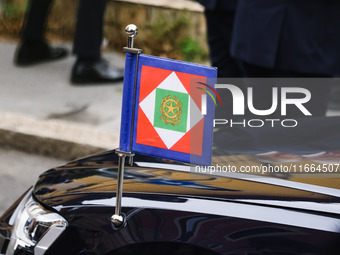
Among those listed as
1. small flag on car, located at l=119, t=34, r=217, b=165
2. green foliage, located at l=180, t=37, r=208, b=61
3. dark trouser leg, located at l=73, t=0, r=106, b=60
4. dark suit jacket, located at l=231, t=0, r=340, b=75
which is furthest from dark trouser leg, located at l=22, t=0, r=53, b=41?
small flag on car, located at l=119, t=34, r=217, b=165

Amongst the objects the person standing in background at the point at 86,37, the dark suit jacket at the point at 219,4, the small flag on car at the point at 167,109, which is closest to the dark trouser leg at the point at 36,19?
the person standing in background at the point at 86,37

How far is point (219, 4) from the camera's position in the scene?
13.5 feet

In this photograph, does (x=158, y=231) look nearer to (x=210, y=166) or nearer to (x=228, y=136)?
(x=210, y=166)

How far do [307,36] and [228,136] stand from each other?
1.32 meters

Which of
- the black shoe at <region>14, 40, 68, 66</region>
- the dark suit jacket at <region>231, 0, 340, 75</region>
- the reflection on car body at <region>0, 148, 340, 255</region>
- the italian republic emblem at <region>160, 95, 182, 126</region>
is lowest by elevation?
the reflection on car body at <region>0, 148, 340, 255</region>

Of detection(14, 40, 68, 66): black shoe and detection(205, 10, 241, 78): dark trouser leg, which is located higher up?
detection(14, 40, 68, 66): black shoe

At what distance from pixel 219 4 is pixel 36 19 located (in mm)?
2791

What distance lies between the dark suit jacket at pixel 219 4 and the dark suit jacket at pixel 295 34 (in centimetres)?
46

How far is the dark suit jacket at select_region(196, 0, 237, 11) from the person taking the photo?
4.06 meters

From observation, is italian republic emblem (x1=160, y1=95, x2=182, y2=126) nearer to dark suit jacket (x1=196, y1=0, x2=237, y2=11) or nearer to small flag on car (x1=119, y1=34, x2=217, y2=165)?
small flag on car (x1=119, y1=34, x2=217, y2=165)

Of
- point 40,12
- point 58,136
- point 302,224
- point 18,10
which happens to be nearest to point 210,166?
point 302,224

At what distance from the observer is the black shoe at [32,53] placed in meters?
6.49

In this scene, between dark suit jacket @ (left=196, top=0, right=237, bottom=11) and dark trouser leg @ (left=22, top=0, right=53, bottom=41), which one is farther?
dark trouser leg @ (left=22, top=0, right=53, bottom=41)

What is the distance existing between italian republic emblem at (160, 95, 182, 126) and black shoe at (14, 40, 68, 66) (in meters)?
4.79
